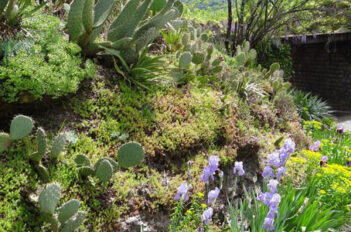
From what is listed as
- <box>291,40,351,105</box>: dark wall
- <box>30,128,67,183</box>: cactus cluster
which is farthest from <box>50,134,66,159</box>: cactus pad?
<box>291,40,351,105</box>: dark wall

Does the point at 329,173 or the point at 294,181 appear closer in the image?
the point at 329,173

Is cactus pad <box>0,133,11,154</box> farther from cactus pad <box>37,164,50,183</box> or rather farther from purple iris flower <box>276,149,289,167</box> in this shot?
purple iris flower <box>276,149,289,167</box>

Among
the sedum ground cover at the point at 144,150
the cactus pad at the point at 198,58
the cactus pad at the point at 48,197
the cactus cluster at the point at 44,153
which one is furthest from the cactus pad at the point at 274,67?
the cactus pad at the point at 48,197

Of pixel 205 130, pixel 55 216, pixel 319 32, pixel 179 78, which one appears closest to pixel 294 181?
pixel 205 130

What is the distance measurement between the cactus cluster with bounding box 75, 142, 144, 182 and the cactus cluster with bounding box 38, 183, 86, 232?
36 cm

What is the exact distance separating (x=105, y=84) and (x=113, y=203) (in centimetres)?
128

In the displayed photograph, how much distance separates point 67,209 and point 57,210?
0.56ft

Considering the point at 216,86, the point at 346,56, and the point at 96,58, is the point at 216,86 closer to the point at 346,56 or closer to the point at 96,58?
the point at 96,58

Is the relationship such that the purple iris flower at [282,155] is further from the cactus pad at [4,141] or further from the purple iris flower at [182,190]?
the cactus pad at [4,141]

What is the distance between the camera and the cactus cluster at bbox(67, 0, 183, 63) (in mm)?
3219

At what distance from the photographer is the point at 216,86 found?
4.82 metres

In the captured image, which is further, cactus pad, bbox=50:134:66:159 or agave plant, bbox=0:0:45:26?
agave plant, bbox=0:0:45:26

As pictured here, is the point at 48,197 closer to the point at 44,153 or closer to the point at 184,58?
the point at 44,153

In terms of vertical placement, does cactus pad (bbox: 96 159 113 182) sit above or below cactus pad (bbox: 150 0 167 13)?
below
